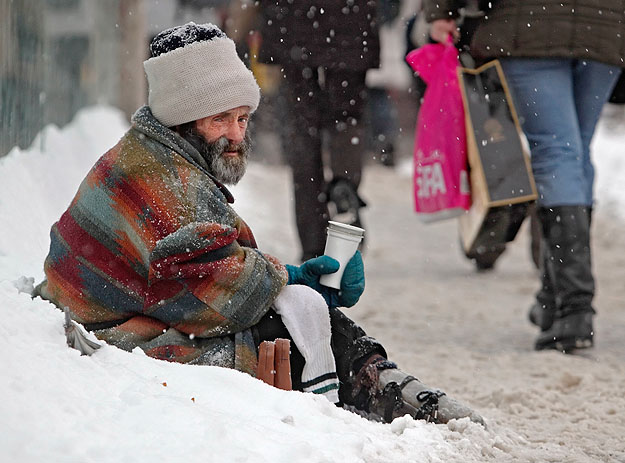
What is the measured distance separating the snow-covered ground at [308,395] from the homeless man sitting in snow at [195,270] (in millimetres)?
133

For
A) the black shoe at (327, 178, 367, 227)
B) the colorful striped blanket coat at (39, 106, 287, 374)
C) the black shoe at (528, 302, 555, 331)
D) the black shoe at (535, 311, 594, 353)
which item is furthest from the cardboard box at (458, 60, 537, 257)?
the colorful striped blanket coat at (39, 106, 287, 374)

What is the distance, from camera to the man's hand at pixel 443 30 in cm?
481

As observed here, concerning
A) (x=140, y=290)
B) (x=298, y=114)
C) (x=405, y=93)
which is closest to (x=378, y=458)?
(x=140, y=290)

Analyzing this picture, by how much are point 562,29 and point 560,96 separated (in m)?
0.27

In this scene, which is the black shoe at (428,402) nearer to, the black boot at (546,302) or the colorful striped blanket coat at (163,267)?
the colorful striped blanket coat at (163,267)

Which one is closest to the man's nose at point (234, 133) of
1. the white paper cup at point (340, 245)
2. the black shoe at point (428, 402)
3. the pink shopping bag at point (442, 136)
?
the white paper cup at point (340, 245)

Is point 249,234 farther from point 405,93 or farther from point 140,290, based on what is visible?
point 405,93

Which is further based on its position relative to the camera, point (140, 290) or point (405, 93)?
point (405, 93)

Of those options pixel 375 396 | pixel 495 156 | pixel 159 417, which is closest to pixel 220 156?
pixel 375 396

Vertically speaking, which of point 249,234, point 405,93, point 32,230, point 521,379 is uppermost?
point 249,234

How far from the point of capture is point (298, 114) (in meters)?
5.71

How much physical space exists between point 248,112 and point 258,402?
1019 millimetres

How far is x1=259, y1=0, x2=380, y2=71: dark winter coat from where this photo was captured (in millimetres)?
5574

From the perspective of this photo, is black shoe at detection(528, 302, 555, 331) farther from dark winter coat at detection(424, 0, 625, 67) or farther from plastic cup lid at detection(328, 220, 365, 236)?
plastic cup lid at detection(328, 220, 365, 236)
